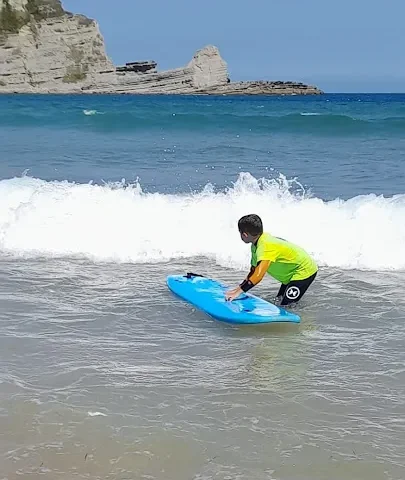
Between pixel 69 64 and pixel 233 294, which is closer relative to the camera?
pixel 233 294

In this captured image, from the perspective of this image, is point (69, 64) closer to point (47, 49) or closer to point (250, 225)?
point (47, 49)

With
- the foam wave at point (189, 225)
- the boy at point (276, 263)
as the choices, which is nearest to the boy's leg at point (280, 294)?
the boy at point (276, 263)

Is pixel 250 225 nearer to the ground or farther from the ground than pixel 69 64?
nearer to the ground

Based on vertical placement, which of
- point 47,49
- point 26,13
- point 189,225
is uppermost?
point 26,13

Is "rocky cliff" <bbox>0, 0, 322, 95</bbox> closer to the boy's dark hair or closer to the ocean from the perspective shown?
the ocean

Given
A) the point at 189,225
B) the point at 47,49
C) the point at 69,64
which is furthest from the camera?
the point at 69,64

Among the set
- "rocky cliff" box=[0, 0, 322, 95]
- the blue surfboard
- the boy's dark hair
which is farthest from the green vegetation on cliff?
the boy's dark hair

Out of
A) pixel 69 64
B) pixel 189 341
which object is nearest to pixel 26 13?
pixel 69 64

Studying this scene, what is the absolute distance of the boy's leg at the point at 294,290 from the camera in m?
6.40

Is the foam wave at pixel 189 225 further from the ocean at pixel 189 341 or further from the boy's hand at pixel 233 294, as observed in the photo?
the boy's hand at pixel 233 294

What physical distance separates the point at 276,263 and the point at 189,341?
4.15ft

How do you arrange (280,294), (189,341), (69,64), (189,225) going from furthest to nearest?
(69,64), (189,225), (280,294), (189,341)

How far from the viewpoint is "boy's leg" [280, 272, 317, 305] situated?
640 cm

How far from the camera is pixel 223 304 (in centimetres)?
620
